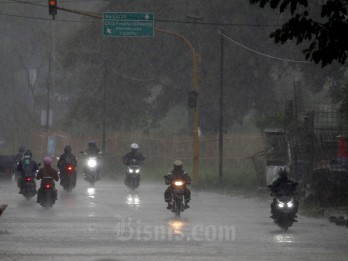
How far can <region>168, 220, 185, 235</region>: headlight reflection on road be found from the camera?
66.1 ft

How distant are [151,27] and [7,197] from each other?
10.6 m

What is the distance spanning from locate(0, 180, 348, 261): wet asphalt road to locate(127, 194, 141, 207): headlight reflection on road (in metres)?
0.03

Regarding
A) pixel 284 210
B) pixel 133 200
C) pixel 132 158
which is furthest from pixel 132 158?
pixel 284 210

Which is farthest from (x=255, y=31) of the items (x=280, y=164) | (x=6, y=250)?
(x=6, y=250)

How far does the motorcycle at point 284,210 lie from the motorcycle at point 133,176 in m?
15.0

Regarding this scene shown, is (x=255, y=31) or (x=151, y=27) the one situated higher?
(x=255, y=31)

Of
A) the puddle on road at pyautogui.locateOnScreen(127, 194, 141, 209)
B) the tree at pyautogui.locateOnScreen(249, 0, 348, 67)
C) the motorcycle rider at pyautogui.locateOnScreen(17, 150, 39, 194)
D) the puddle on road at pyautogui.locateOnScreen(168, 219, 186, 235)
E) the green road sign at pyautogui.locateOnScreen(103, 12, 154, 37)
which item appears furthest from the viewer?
the green road sign at pyautogui.locateOnScreen(103, 12, 154, 37)

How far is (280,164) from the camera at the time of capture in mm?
33969

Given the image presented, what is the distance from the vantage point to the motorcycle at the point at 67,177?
35219mm

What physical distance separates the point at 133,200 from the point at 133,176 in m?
6.30


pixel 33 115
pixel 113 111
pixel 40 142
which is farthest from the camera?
pixel 33 115

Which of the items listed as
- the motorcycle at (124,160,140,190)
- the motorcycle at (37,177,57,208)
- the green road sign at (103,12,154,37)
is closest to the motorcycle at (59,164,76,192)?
the motorcycle at (124,160,140,190)

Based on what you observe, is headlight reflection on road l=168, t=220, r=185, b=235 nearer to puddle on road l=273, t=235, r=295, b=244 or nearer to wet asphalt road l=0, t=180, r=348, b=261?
wet asphalt road l=0, t=180, r=348, b=261

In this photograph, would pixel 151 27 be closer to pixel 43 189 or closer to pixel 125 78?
pixel 43 189
